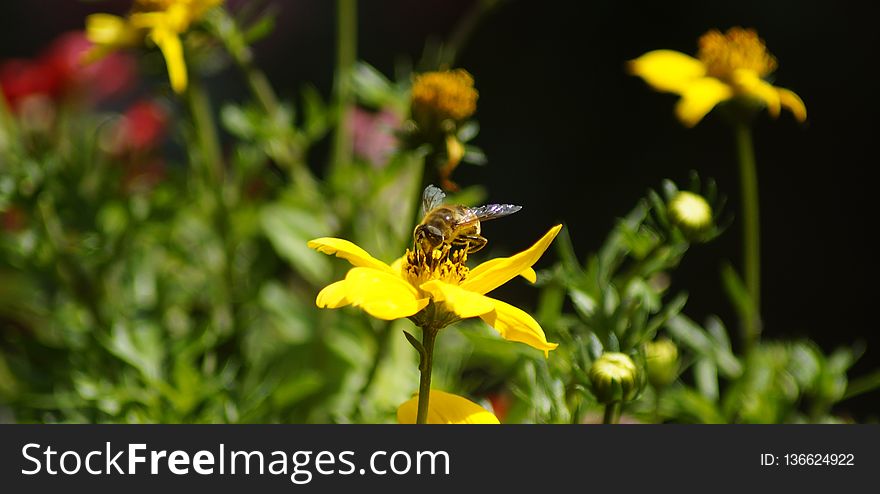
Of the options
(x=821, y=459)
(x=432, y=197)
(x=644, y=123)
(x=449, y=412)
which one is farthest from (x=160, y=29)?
(x=644, y=123)

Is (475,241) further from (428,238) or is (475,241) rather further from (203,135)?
(203,135)

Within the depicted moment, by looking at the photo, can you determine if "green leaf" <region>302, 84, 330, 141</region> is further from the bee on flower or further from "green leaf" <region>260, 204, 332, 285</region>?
the bee on flower

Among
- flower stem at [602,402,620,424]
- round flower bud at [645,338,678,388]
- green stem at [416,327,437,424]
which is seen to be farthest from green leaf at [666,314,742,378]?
green stem at [416,327,437,424]

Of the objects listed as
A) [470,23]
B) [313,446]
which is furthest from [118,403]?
[470,23]

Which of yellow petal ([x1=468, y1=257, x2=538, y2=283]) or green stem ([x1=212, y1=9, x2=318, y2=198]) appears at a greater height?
green stem ([x1=212, y1=9, x2=318, y2=198])

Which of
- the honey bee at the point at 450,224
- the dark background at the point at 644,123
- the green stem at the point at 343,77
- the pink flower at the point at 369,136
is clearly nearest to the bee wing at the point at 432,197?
the honey bee at the point at 450,224

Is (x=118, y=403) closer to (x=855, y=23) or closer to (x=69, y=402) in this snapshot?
(x=69, y=402)

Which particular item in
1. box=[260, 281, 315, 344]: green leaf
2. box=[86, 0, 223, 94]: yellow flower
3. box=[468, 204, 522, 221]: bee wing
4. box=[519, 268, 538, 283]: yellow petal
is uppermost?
box=[86, 0, 223, 94]: yellow flower
